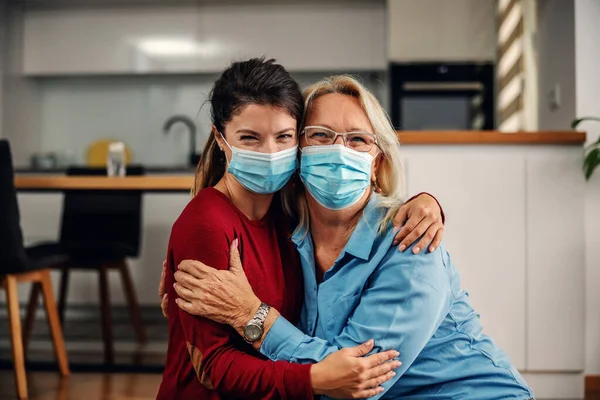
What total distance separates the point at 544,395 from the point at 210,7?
389 cm

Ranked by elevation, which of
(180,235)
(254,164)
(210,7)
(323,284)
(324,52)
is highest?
(210,7)

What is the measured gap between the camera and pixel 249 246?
1251mm

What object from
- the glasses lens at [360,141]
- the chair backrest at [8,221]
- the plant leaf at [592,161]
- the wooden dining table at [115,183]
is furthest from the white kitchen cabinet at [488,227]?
the chair backrest at [8,221]

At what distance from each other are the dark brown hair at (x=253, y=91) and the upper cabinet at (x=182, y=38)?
152 inches

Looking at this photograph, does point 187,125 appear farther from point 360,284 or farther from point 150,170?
point 360,284

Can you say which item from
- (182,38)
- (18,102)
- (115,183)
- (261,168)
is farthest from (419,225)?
(18,102)

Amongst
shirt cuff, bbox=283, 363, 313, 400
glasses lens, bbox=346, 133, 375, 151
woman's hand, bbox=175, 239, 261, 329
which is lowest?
shirt cuff, bbox=283, 363, 313, 400

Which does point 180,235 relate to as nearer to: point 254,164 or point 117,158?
point 254,164

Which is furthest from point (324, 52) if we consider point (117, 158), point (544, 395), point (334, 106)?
point (334, 106)

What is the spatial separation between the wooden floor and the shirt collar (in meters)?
1.47

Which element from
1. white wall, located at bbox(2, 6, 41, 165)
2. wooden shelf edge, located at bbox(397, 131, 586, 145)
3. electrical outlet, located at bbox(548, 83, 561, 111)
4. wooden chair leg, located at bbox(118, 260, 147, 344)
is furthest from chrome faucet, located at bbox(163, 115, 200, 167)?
wooden shelf edge, located at bbox(397, 131, 586, 145)

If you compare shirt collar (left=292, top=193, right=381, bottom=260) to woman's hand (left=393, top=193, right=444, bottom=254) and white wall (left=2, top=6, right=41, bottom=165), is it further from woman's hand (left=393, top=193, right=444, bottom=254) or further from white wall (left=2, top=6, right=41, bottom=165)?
white wall (left=2, top=6, right=41, bottom=165)

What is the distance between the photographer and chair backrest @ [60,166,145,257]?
→ 3604 millimetres

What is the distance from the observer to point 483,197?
2482 millimetres
